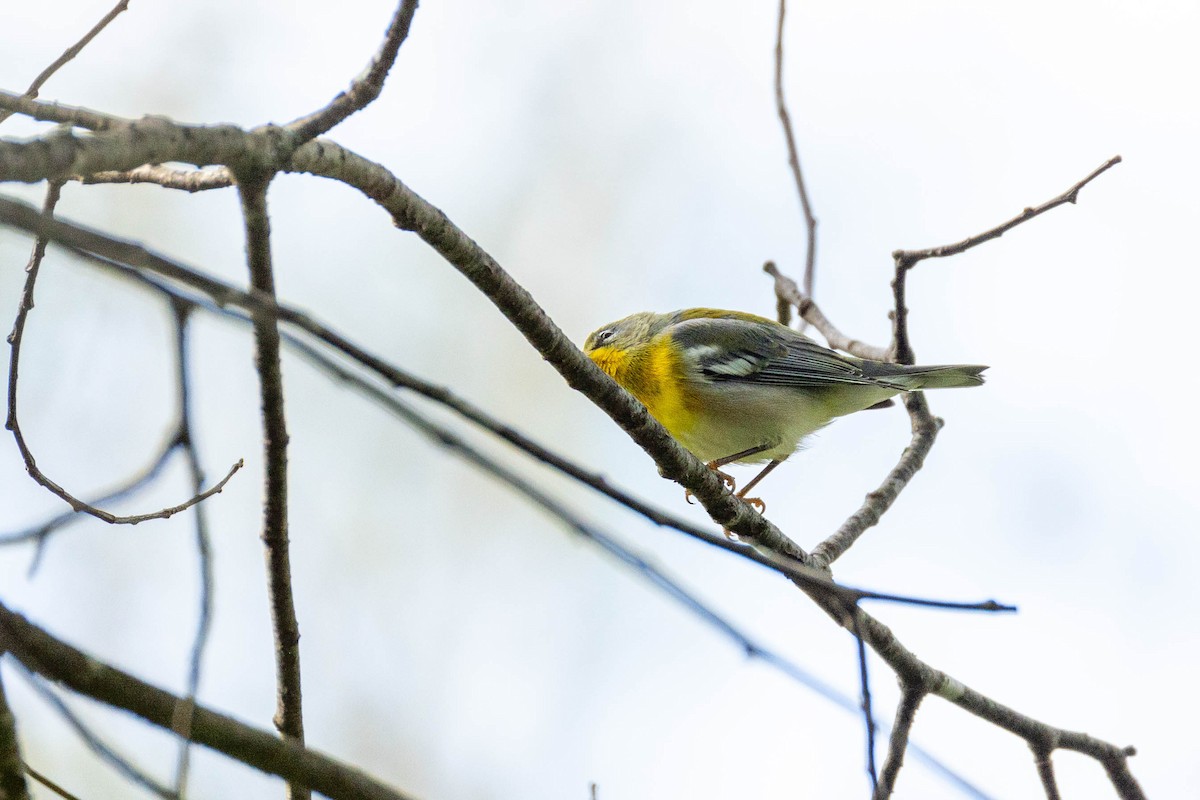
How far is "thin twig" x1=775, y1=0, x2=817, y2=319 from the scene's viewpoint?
5.14m

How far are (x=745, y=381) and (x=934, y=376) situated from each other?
1191 mm

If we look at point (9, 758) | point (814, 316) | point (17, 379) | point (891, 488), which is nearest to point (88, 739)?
point (9, 758)

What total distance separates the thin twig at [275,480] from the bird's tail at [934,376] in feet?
14.0

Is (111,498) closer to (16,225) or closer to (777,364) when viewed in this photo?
(16,225)

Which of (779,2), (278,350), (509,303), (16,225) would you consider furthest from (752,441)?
(16,225)

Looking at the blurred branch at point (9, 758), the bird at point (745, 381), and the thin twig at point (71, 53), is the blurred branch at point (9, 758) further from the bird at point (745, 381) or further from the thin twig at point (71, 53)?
the bird at point (745, 381)

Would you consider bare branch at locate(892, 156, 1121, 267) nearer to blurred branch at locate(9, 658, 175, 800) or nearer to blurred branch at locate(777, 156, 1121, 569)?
blurred branch at locate(777, 156, 1121, 569)

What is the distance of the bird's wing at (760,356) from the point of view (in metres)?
6.86

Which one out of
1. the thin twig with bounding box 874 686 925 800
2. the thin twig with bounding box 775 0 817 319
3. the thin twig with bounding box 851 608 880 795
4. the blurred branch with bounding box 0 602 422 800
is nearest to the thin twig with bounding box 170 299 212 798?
the blurred branch with bounding box 0 602 422 800

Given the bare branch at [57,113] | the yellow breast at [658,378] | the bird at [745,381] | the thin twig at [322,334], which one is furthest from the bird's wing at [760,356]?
the thin twig at [322,334]

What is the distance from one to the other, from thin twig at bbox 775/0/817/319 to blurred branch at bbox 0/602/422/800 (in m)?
4.38

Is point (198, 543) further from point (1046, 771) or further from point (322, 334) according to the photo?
point (1046, 771)

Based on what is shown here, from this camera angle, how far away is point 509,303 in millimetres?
3166

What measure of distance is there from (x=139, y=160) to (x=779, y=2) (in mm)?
3882
